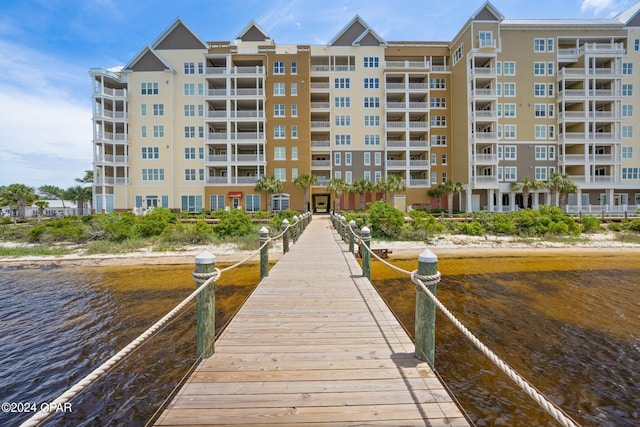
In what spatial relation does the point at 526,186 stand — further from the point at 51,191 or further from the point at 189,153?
the point at 51,191

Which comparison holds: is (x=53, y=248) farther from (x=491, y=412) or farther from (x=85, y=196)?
(x=85, y=196)

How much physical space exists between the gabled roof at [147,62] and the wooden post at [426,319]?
4472cm

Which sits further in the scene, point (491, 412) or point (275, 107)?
point (275, 107)

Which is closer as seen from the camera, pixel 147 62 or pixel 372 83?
pixel 147 62

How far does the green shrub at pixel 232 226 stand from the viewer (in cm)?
2422

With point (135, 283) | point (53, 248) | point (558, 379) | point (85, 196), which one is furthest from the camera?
point (85, 196)

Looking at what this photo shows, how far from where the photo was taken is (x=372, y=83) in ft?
139

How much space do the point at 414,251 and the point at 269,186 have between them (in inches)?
814

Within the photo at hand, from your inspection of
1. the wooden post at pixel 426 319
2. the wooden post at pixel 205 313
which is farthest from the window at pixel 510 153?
the wooden post at pixel 205 313

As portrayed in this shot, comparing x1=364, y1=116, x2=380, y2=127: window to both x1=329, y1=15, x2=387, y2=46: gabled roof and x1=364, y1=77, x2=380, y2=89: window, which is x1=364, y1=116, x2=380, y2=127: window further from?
x1=329, y1=15, x2=387, y2=46: gabled roof

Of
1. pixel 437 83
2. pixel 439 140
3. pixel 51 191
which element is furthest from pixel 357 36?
pixel 51 191

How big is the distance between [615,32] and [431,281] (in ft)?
180


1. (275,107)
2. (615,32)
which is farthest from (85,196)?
(615,32)

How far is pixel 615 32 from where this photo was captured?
38.4 m
